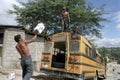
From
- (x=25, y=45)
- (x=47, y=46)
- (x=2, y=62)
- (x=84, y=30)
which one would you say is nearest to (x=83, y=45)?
(x=47, y=46)

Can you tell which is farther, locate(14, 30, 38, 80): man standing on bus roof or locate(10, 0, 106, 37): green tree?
locate(10, 0, 106, 37): green tree

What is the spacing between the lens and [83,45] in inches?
422

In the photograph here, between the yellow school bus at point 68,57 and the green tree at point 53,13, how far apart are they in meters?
15.1

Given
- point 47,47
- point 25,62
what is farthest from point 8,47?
point 25,62

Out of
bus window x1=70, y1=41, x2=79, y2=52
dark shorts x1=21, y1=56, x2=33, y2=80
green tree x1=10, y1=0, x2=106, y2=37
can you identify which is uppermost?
green tree x1=10, y1=0, x2=106, y2=37

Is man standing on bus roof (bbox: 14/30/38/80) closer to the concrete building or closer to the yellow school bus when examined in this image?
the yellow school bus

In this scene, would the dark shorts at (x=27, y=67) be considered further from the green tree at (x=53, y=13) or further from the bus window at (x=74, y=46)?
the green tree at (x=53, y=13)

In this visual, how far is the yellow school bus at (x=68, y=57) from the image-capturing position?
1032 centimetres

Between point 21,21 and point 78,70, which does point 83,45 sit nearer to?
point 78,70

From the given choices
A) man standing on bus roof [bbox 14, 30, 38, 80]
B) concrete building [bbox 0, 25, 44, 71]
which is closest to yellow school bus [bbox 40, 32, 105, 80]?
man standing on bus roof [bbox 14, 30, 38, 80]

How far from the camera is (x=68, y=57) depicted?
10.7 meters

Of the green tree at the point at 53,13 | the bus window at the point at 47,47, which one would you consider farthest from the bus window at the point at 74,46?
the green tree at the point at 53,13

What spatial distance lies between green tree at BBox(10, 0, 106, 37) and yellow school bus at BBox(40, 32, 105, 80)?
15.1m

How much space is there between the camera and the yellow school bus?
1032 centimetres
